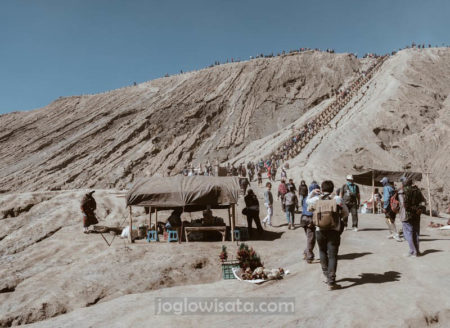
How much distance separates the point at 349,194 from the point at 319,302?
6.58m

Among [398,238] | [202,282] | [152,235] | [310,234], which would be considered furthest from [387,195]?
[152,235]

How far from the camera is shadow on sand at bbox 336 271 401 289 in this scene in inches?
250

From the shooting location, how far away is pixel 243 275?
801 centimetres

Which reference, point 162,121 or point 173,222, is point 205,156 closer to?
point 162,121

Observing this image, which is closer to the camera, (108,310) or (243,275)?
(108,310)

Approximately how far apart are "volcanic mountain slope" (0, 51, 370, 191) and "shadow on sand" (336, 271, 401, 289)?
3669 cm

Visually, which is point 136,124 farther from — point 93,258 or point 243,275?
point 243,275

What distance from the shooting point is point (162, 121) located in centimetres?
4903

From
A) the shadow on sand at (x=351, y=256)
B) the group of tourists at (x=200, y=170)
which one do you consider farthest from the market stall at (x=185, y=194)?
the group of tourists at (x=200, y=170)

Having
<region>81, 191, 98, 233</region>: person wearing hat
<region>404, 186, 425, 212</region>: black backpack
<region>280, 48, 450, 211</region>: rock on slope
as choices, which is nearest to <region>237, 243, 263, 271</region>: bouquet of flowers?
<region>404, 186, 425, 212</region>: black backpack

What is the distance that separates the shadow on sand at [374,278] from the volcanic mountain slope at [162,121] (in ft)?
120

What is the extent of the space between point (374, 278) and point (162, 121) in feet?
147

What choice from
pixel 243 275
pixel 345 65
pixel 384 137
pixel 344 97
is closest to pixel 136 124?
pixel 344 97

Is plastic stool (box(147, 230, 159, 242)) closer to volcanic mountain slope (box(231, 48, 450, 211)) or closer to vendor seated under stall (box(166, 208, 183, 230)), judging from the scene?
vendor seated under stall (box(166, 208, 183, 230))
